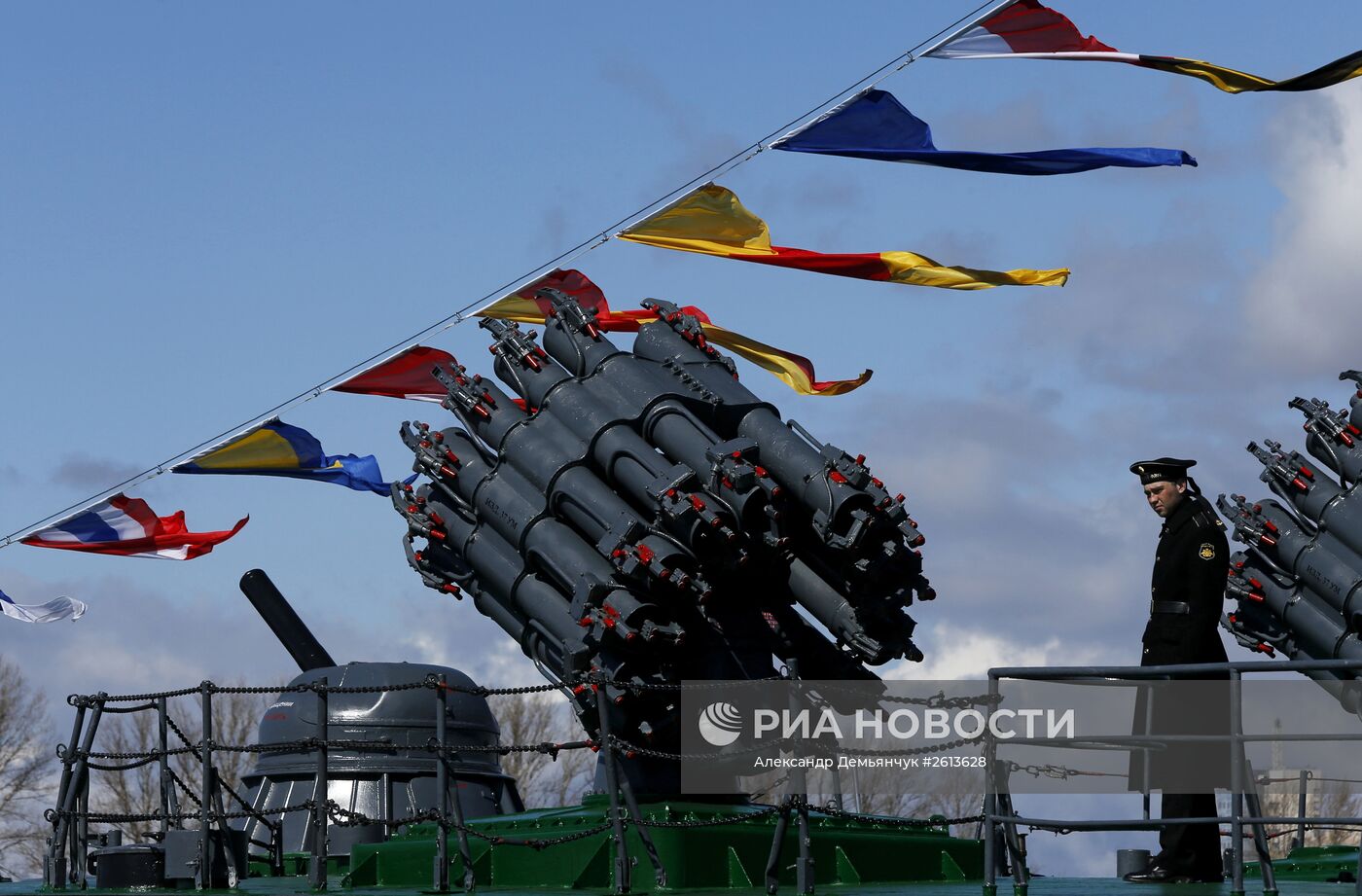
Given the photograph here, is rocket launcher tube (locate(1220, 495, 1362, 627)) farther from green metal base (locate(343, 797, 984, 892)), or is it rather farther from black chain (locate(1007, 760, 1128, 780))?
black chain (locate(1007, 760, 1128, 780))

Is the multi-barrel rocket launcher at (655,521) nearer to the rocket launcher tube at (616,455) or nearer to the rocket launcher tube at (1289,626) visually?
the rocket launcher tube at (616,455)

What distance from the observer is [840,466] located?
1481 centimetres

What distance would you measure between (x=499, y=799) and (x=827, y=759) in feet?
18.3

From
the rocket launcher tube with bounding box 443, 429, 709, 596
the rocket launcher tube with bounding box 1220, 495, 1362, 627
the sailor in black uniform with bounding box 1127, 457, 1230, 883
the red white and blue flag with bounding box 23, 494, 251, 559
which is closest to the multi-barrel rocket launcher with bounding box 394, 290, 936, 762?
the rocket launcher tube with bounding box 443, 429, 709, 596

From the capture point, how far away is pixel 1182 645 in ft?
30.4

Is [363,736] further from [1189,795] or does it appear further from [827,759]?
[1189,795]

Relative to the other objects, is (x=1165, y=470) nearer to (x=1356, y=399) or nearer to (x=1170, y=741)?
(x=1170, y=741)

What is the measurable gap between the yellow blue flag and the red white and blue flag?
2.76 ft

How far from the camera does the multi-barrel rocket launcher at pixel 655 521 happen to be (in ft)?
47.9

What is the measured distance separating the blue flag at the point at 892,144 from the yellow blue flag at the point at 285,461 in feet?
18.9

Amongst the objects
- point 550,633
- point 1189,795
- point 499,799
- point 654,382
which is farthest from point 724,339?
point 1189,795

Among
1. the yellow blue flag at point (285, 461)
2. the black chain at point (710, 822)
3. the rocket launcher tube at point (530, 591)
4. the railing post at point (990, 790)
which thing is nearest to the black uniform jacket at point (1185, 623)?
the railing post at point (990, 790)

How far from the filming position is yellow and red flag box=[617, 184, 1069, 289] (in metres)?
15.4

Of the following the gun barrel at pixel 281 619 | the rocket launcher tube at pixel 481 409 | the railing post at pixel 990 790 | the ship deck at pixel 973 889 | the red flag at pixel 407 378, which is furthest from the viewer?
the gun barrel at pixel 281 619
